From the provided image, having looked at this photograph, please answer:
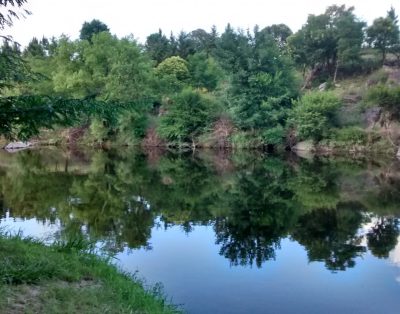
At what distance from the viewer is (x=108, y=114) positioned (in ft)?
21.4

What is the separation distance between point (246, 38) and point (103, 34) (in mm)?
17105

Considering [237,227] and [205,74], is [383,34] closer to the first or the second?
[205,74]

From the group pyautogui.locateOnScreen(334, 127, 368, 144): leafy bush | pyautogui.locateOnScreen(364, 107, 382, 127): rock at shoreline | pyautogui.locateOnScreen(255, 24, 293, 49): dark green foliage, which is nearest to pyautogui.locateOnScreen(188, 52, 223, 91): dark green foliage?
pyautogui.locateOnScreen(364, 107, 382, 127): rock at shoreline

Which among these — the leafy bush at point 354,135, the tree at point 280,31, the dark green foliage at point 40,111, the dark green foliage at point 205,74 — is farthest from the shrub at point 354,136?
→ the tree at point 280,31

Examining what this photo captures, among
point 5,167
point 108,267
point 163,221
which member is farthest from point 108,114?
point 5,167

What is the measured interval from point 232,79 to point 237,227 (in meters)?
27.8

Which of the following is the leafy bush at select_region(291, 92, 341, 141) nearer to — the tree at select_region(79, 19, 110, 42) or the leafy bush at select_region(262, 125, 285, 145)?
the leafy bush at select_region(262, 125, 285, 145)

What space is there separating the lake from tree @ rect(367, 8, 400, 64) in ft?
103

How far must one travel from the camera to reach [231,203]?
58.5 ft

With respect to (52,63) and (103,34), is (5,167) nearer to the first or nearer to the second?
(103,34)

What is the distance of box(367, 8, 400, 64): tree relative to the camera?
2101 inches

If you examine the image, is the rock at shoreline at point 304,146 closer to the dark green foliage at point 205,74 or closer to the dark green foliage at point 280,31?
the dark green foliage at point 205,74

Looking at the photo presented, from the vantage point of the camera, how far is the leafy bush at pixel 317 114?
123 ft

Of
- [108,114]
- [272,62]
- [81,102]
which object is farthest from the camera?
[272,62]
